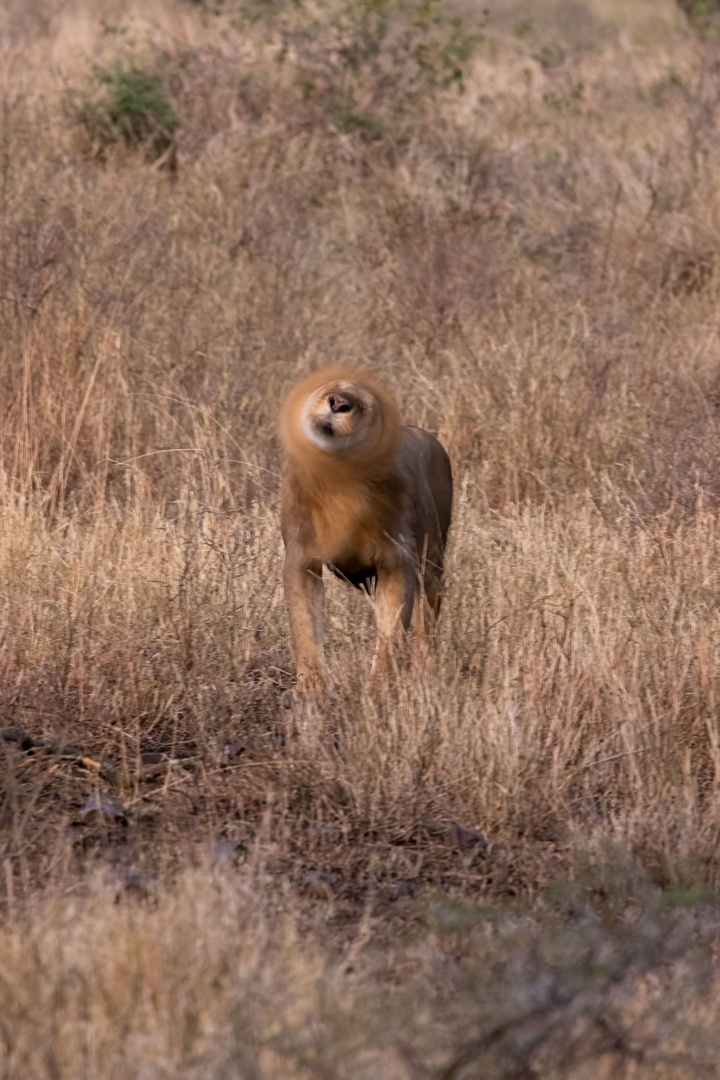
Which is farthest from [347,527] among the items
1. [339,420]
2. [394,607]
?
[339,420]

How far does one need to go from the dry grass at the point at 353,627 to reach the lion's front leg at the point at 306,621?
134 mm

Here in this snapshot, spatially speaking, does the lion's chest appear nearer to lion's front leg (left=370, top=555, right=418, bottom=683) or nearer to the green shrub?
lion's front leg (left=370, top=555, right=418, bottom=683)

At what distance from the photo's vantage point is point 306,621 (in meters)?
5.10

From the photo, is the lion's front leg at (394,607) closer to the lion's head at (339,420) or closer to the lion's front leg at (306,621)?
the lion's front leg at (306,621)

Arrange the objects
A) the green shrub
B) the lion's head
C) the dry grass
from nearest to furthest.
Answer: the dry grass < the lion's head < the green shrub

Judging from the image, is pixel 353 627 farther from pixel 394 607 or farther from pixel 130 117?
pixel 130 117

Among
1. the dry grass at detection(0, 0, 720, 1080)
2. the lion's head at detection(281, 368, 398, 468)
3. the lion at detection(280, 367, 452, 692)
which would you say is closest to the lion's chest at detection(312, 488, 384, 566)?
the lion at detection(280, 367, 452, 692)

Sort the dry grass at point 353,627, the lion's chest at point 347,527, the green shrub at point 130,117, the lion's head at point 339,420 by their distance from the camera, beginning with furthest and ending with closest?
1. the green shrub at point 130,117
2. the lion's chest at point 347,527
3. the lion's head at point 339,420
4. the dry grass at point 353,627

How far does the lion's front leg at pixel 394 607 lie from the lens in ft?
16.6

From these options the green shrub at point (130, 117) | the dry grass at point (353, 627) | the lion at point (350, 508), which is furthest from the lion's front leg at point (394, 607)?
the green shrub at point (130, 117)

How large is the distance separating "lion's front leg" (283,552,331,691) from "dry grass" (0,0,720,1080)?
134 mm

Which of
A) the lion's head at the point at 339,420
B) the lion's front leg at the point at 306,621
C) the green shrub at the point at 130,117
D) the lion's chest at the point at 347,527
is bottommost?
the green shrub at the point at 130,117

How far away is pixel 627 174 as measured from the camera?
13.0 metres

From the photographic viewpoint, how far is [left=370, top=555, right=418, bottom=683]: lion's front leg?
5062mm
